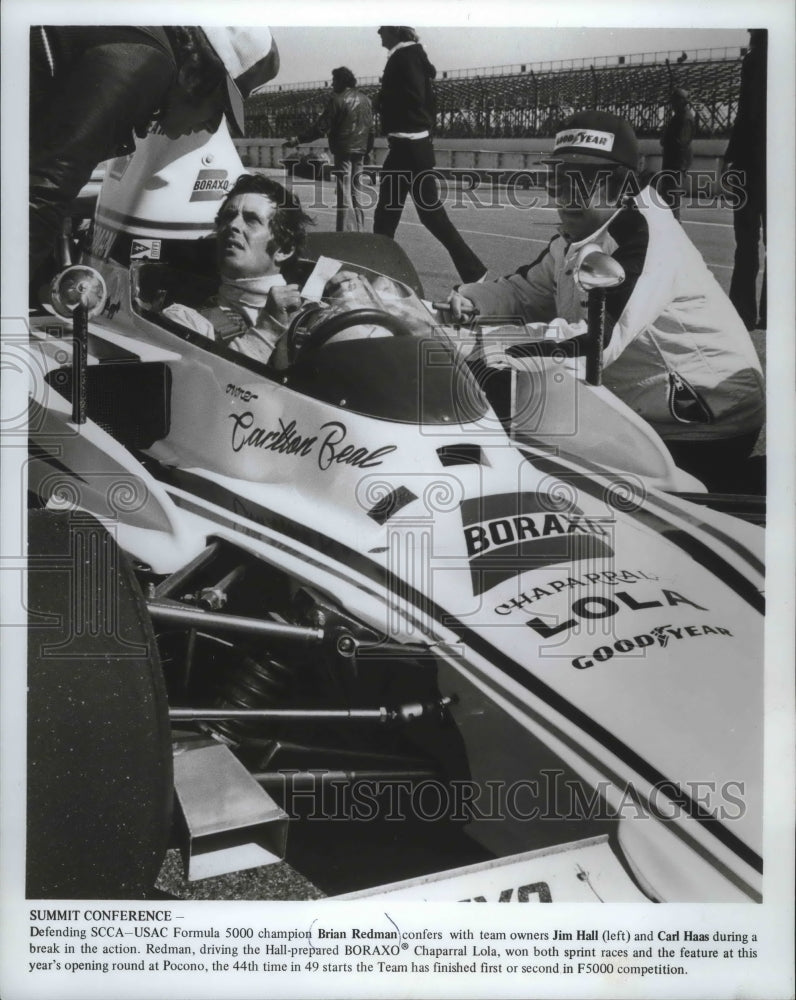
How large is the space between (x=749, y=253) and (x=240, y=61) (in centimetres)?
101

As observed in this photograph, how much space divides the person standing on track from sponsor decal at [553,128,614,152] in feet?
0.80

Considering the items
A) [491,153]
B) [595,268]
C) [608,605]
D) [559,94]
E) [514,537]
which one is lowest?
[608,605]

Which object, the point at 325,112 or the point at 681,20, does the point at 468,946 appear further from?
the point at 681,20

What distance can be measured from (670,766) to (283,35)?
1.53 metres

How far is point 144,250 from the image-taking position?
1.83m

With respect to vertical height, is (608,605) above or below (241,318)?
below

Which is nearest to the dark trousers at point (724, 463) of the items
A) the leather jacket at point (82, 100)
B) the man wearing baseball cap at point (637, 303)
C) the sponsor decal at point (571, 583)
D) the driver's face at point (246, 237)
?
the man wearing baseball cap at point (637, 303)

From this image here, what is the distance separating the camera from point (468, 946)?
1.84 m

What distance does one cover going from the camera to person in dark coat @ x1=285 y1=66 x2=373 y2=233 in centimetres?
183

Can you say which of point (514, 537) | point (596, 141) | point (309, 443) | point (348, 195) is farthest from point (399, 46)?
point (514, 537)

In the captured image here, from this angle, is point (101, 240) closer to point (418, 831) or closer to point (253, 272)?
point (253, 272)

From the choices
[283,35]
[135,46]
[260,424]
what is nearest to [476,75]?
[283,35]

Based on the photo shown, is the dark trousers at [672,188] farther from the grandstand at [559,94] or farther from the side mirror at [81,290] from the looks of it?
the side mirror at [81,290]

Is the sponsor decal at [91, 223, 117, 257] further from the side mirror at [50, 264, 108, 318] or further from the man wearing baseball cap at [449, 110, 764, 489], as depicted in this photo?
the man wearing baseball cap at [449, 110, 764, 489]
